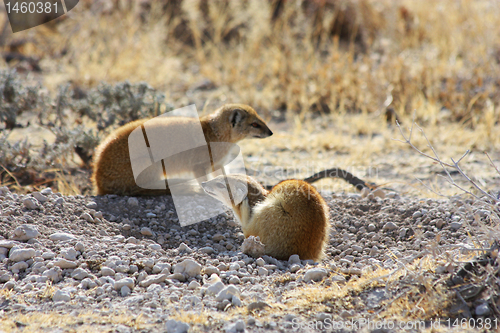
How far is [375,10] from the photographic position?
1168cm

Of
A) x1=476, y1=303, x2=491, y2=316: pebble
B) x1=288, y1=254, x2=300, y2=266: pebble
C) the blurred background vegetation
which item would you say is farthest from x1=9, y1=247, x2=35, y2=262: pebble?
x1=476, y1=303, x2=491, y2=316: pebble

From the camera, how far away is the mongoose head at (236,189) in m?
4.29

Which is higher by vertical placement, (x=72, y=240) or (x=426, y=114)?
(x=72, y=240)

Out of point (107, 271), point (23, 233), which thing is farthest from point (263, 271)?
point (23, 233)

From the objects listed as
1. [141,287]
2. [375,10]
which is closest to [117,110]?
[141,287]

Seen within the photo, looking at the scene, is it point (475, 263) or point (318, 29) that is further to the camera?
point (318, 29)

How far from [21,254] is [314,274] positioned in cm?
217

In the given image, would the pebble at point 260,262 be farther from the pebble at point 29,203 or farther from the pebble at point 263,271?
the pebble at point 29,203

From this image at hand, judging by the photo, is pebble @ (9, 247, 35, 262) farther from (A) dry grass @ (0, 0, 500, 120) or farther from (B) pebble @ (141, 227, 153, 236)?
(A) dry grass @ (0, 0, 500, 120)

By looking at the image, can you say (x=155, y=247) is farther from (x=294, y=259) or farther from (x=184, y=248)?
(x=294, y=259)

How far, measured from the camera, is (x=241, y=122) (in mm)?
5496

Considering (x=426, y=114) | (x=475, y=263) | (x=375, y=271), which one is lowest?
(x=426, y=114)

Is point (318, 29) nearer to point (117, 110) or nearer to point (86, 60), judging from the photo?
point (86, 60)

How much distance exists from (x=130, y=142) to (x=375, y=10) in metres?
8.87
